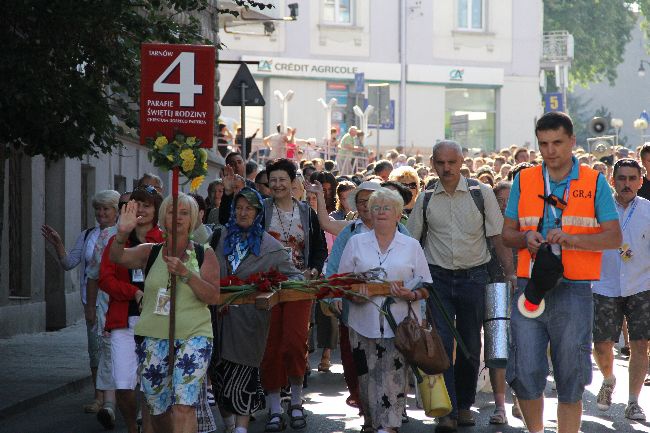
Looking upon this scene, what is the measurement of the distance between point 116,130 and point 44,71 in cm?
149

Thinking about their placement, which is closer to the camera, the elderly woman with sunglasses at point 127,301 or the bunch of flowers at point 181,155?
the bunch of flowers at point 181,155

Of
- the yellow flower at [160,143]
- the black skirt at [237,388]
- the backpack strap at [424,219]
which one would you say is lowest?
the black skirt at [237,388]

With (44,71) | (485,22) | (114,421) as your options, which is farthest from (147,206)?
(485,22)

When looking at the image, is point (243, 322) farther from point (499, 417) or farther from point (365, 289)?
point (499, 417)

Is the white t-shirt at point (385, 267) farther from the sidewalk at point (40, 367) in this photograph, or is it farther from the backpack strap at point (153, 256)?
the sidewalk at point (40, 367)

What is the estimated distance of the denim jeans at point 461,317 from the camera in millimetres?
11453

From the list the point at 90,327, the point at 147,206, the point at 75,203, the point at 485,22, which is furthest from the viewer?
the point at 485,22

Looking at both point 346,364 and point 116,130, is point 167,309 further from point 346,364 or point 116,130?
point 116,130

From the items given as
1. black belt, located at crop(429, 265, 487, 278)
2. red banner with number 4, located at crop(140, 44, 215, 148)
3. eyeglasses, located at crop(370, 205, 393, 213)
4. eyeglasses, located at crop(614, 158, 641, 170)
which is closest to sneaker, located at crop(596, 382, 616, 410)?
black belt, located at crop(429, 265, 487, 278)

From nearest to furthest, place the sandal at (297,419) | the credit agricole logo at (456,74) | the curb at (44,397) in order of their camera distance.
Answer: the sandal at (297,419), the curb at (44,397), the credit agricole logo at (456,74)

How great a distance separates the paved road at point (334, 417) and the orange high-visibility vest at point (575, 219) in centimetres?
285

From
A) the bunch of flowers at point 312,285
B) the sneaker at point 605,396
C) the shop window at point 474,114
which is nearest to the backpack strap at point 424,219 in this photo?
the bunch of flowers at point 312,285

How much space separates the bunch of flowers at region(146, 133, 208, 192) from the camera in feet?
32.2

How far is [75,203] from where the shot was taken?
72.5 feet
